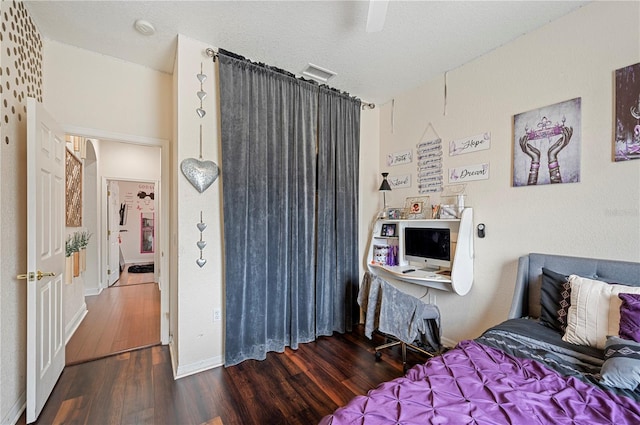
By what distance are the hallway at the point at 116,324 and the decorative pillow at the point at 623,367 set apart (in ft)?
10.9

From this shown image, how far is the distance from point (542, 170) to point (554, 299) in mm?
940

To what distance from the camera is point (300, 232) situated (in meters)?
2.76

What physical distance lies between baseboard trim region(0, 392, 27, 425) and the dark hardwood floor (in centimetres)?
12

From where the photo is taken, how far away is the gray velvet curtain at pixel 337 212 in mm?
2924

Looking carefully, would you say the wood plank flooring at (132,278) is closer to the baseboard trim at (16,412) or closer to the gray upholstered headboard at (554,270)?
the baseboard trim at (16,412)

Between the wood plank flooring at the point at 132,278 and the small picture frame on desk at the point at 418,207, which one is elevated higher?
the small picture frame on desk at the point at 418,207

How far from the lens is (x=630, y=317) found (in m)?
1.34

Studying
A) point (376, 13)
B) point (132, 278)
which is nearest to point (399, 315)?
point (376, 13)

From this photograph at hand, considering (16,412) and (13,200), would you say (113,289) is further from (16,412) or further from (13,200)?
(13,200)

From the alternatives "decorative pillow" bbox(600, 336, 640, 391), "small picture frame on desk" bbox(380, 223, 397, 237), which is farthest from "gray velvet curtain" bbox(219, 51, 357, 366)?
"decorative pillow" bbox(600, 336, 640, 391)

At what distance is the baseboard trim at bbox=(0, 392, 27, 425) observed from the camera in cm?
161

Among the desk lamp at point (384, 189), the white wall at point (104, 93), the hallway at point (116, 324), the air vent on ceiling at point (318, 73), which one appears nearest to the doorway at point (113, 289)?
the hallway at point (116, 324)

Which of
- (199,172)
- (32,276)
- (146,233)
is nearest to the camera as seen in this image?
(32,276)

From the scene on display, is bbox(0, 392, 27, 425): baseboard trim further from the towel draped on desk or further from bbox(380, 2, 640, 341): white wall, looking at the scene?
bbox(380, 2, 640, 341): white wall
